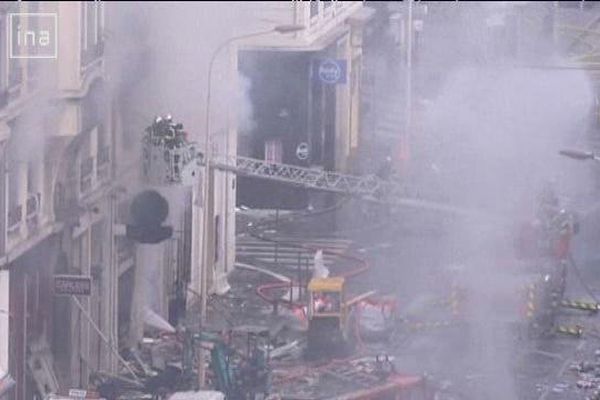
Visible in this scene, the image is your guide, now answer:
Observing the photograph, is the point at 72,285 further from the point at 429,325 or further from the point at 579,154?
the point at 579,154

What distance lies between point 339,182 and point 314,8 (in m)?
1.31

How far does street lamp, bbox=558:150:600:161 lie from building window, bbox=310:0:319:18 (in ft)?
7.91

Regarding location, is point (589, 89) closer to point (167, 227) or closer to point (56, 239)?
point (167, 227)

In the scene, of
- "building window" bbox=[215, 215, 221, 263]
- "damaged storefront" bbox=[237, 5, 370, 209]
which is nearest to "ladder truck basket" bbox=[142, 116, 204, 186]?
"building window" bbox=[215, 215, 221, 263]

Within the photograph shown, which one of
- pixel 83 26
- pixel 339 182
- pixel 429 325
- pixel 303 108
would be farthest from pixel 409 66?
pixel 83 26

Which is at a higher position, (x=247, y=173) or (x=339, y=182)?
(x=247, y=173)

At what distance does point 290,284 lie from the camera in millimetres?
14031

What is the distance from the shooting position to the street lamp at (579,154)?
42.4 ft

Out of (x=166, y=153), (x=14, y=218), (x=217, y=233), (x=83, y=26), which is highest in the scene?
(x=83, y=26)

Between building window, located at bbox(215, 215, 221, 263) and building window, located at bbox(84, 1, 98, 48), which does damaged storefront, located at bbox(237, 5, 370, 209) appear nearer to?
building window, located at bbox(215, 215, 221, 263)

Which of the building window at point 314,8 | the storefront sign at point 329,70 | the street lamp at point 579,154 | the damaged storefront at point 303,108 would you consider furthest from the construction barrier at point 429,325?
the storefront sign at point 329,70

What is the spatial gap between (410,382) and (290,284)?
10.9 ft

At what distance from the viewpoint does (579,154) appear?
12953mm

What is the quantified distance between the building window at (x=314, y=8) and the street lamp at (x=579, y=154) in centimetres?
241
